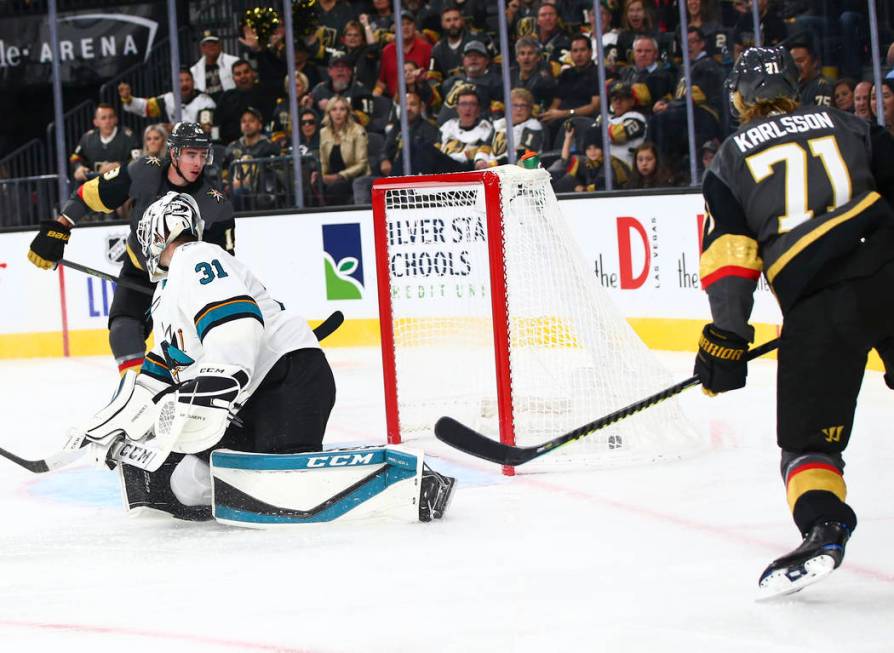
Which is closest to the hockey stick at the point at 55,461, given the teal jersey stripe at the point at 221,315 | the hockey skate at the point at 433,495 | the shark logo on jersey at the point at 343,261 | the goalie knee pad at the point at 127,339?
the teal jersey stripe at the point at 221,315

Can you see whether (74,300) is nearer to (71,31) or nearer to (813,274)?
(71,31)

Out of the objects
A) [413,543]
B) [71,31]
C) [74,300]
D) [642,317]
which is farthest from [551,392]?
[71,31]

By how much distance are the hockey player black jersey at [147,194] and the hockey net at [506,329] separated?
553 millimetres

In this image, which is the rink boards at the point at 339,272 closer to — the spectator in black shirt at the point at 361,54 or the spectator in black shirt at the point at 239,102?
the spectator in black shirt at the point at 239,102

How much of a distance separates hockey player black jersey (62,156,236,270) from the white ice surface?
0.91 meters

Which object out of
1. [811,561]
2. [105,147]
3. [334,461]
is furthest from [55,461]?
[105,147]

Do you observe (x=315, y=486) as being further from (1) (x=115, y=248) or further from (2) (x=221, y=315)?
(1) (x=115, y=248)

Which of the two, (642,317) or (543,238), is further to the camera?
(642,317)

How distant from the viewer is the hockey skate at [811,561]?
2.46 m

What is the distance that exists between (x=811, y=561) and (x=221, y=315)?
140 cm

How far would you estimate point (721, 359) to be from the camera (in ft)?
8.45

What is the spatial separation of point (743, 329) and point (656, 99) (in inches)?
196

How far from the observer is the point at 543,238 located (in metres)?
4.39

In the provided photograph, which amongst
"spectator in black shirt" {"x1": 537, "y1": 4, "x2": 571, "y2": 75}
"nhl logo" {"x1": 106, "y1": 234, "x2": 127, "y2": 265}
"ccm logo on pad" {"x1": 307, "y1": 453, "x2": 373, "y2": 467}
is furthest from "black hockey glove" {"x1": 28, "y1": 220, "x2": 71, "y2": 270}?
"spectator in black shirt" {"x1": 537, "y1": 4, "x2": 571, "y2": 75}
